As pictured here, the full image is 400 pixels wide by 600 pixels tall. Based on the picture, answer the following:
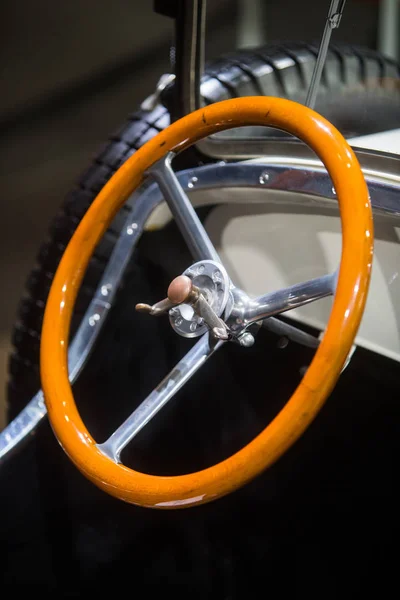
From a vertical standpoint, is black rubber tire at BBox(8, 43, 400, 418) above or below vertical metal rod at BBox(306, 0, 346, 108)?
below

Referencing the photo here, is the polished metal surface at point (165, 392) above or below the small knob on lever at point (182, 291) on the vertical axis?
below

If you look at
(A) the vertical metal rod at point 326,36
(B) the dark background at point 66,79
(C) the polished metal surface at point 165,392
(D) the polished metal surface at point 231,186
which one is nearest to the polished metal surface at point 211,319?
(C) the polished metal surface at point 165,392

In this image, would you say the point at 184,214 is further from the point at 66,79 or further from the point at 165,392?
the point at 66,79

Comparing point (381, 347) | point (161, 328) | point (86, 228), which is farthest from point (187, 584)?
point (86, 228)

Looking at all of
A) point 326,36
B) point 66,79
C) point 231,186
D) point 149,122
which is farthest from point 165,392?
point 66,79

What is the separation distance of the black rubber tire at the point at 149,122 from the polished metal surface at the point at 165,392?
1.52ft

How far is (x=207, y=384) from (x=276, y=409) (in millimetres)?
131

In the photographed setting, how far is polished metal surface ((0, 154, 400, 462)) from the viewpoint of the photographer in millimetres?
747

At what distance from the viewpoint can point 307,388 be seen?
1.71 feet

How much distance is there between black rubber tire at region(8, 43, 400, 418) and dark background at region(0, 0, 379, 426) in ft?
3.43

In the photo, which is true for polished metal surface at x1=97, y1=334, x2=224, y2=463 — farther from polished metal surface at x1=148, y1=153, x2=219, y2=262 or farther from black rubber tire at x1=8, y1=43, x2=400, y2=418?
black rubber tire at x1=8, y1=43, x2=400, y2=418

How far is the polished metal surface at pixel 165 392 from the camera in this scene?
0.67m

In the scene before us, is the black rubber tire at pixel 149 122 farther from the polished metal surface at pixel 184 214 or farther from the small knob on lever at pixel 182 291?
the small knob on lever at pixel 182 291

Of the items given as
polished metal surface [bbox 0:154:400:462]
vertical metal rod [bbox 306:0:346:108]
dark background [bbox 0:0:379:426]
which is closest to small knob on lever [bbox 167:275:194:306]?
polished metal surface [bbox 0:154:400:462]
